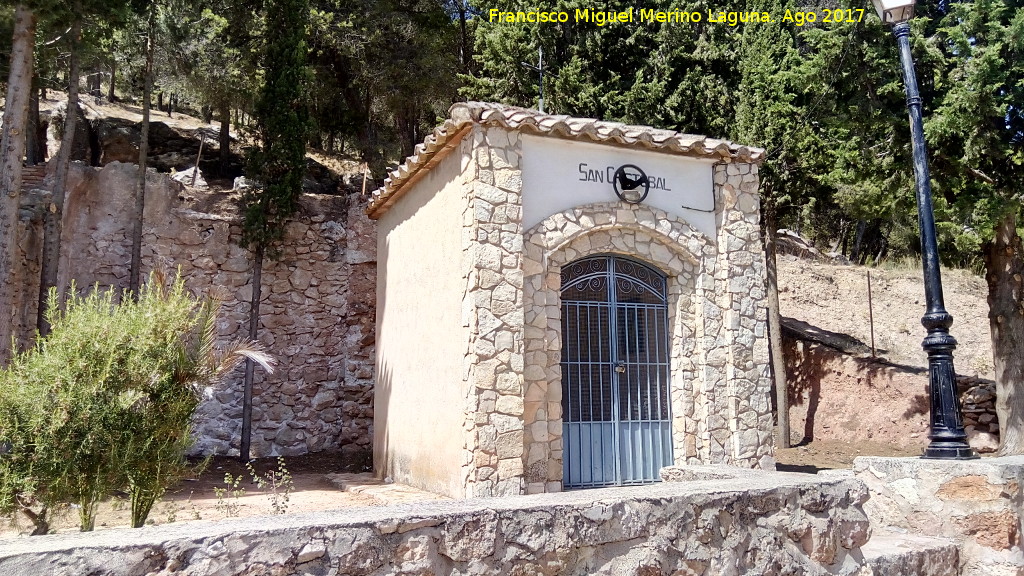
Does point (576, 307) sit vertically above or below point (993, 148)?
below

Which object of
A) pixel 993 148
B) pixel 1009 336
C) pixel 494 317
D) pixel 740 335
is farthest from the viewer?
pixel 1009 336

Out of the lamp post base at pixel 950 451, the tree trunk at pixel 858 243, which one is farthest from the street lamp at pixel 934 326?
the tree trunk at pixel 858 243

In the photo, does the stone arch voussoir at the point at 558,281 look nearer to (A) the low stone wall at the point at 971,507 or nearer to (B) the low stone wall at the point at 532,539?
(A) the low stone wall at the point at 971,507

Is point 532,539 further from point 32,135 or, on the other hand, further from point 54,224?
point 32,135

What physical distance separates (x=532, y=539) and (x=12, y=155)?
9068 mm

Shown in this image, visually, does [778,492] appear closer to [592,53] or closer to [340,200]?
[340,200]

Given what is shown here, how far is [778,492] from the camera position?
3812 mm

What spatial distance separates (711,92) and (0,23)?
11.5 meters

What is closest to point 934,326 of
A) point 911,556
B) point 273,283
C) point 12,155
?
point 911,556

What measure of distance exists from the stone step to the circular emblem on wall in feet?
13.5

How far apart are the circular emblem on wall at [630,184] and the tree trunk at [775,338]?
20.0ft

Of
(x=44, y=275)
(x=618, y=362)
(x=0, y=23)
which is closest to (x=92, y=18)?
(x=0, y=23)

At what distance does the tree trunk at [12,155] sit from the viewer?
8867mm

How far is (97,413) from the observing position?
5551 millimetres
